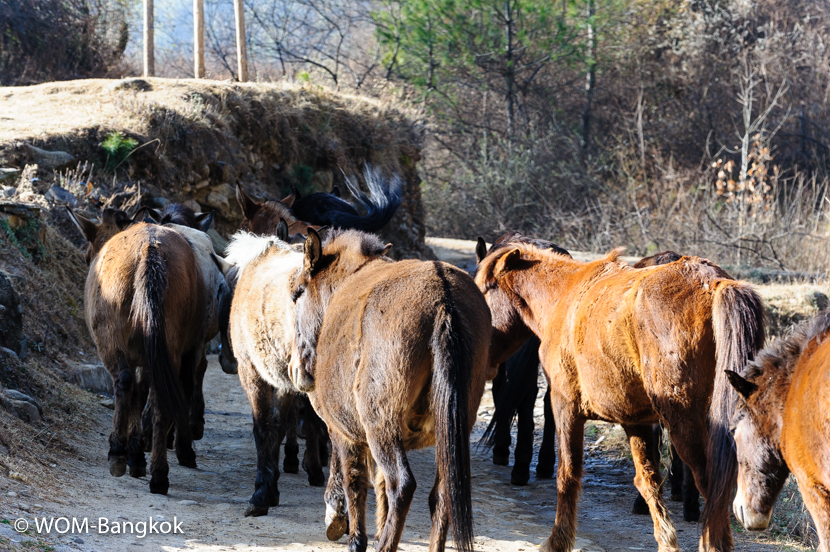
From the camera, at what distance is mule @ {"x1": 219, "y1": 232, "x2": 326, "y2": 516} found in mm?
4852

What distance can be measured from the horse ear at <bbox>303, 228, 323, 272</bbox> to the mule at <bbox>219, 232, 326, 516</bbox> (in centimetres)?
23

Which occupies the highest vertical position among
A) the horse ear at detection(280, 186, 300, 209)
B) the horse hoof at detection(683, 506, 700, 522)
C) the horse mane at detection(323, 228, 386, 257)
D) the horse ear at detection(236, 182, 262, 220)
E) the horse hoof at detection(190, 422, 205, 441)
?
the horse ear at detection(280, 186, 300, 209)

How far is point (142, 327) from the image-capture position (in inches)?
199

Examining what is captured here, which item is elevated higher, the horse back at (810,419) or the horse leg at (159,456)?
the horse back at (810,419)

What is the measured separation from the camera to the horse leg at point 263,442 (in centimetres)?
485

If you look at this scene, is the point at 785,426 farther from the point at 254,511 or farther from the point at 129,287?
the point at 129,287

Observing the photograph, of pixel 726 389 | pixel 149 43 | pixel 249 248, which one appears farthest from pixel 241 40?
pixel 726 389

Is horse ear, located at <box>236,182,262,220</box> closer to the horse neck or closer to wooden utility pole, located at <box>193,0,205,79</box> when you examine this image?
the horse neck

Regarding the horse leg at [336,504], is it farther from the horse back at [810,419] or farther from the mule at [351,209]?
the mule at [351,209]

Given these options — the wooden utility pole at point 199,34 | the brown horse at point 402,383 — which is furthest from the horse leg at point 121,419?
the wooden utility pole at point 199,34

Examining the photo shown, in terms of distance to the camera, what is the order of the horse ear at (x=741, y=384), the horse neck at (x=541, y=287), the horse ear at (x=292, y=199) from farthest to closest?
the horse ear at (x=292, y=199)
the horse neck at (x=541, y=287)
the horse ear at (x=741, y=384)

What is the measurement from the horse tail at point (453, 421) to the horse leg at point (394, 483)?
159mm

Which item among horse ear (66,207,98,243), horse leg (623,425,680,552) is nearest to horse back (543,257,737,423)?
horse leg (623,425,680,552)

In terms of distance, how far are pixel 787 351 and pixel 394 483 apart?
5.89 feet
